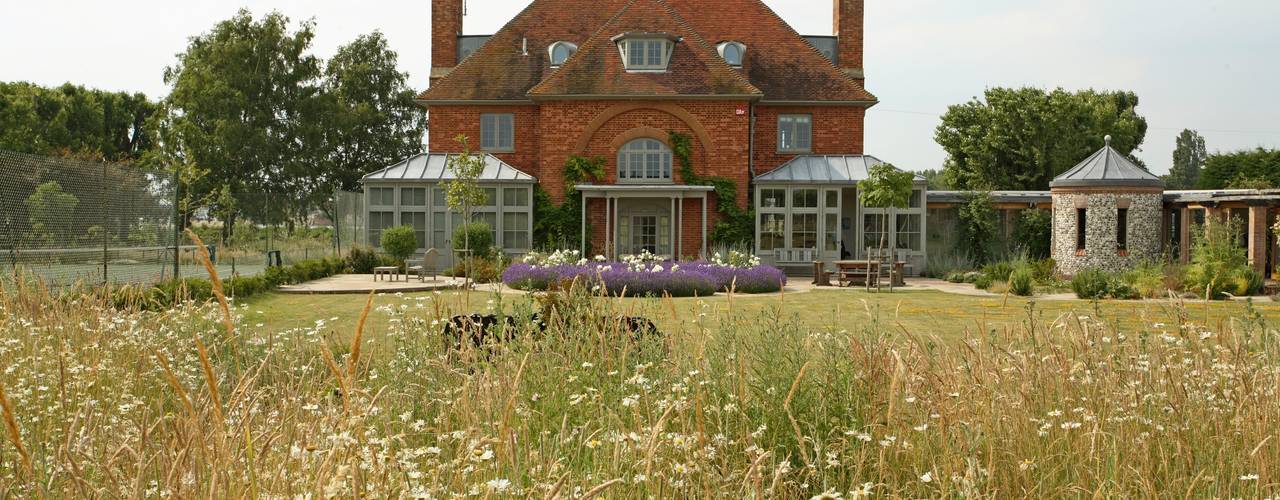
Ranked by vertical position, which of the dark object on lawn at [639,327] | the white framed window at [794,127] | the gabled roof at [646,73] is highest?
the gabled roof at [646,73]

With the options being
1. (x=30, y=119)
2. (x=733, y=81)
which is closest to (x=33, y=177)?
(x=733, y=81)

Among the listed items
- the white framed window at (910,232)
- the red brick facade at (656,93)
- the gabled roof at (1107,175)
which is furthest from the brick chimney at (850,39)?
the gabled roof at (1107,175)

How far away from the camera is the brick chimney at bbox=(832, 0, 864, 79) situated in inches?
1185

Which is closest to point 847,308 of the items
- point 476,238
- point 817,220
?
point 817,220

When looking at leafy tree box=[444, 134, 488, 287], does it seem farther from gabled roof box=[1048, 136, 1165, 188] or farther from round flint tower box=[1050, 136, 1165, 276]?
round flint tower box=[1050, 136, 1165, 276]

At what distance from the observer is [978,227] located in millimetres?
27328

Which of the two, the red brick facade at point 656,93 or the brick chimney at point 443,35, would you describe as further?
the brick chimney at point 443,35

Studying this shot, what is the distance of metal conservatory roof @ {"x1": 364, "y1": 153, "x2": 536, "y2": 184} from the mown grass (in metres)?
20.4

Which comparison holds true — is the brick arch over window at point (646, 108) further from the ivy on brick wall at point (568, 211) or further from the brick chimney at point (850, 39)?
the brick chimney at point (850, 39)

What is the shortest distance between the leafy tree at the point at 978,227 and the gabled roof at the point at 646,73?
21.0 ft

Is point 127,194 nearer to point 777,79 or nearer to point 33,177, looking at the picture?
point 33,177

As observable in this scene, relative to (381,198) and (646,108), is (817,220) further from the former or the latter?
(381,198)

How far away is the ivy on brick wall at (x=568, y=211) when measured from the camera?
86.1 ft

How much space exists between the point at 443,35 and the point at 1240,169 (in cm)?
3366
